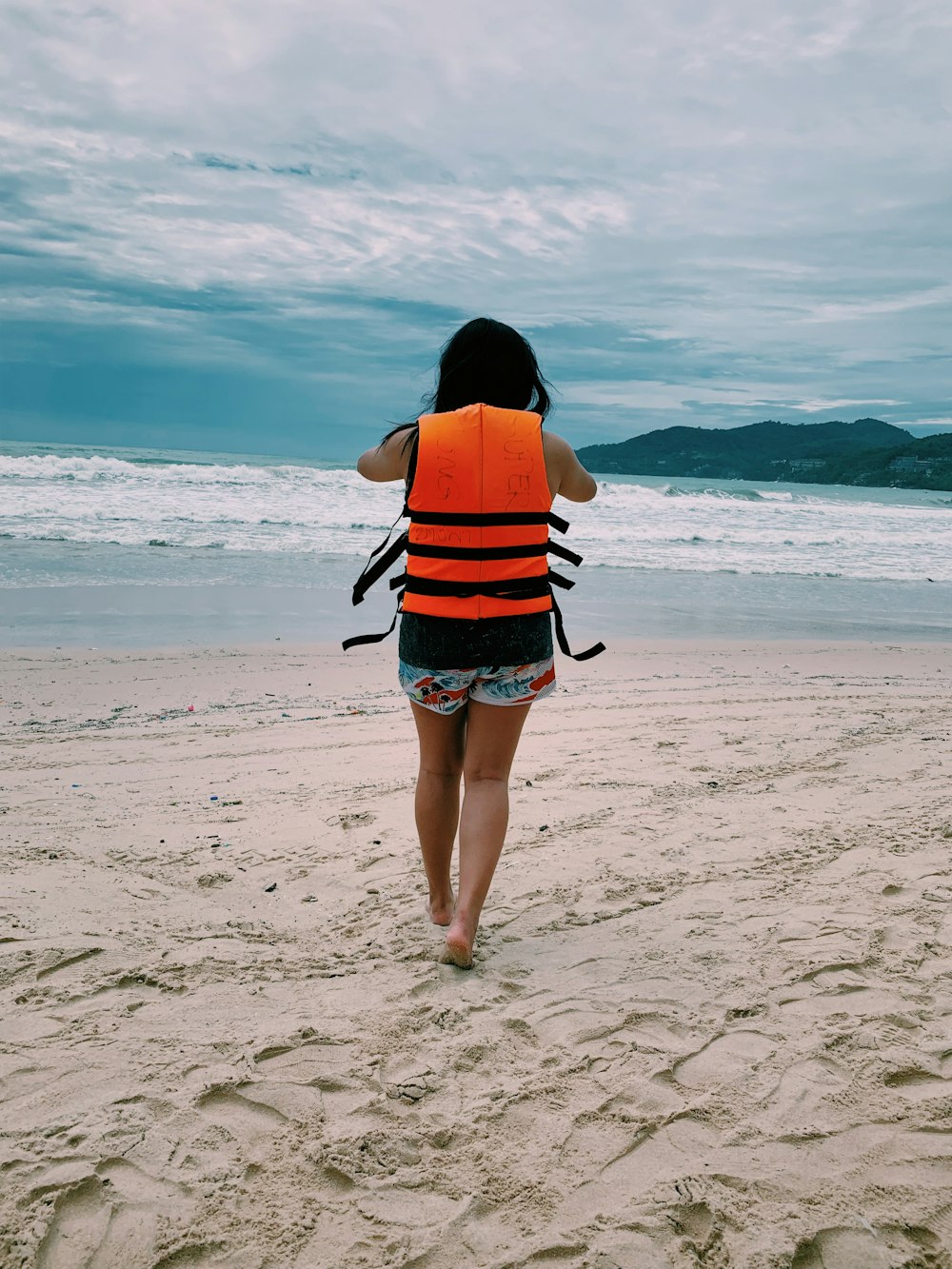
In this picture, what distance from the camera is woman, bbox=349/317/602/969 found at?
2592 millimetres

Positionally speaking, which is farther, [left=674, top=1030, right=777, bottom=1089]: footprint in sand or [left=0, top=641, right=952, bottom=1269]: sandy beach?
[left=674, top=1030, right=777, bottom=1089]: footprint in sand

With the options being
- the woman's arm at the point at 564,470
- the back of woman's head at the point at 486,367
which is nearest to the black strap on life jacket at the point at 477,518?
the woman's arm at the point at 564,470

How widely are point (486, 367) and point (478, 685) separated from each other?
956mm

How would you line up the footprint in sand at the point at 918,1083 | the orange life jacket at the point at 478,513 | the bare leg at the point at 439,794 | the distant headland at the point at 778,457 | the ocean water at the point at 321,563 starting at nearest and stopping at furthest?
1. the footprint in sand at the point at 918,1083
2. the orange life jacket at the point at 478,513
3. the bare leg at the point at 439,794
4. the ocean water at the point at 321,563
5. the distant headland at the point at 778,457

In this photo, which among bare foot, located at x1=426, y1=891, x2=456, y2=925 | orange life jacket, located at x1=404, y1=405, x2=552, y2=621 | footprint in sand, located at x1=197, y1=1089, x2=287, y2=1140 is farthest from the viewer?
bare foot, located at x1=426, y1=891, x2=456, y2=925

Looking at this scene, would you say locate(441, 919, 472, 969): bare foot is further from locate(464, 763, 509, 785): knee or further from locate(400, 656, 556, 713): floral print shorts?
locate(400, 656, 556, 713): floral print shorts

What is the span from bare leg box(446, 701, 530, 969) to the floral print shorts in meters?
0.04

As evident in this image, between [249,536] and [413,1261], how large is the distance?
1557cm

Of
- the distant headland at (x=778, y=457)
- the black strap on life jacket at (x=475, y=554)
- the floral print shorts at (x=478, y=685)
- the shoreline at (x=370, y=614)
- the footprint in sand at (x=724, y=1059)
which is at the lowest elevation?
the footprint in sand at (x=724, y=1059)

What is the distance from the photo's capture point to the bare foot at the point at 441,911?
119 inches

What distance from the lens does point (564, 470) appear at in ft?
9.02

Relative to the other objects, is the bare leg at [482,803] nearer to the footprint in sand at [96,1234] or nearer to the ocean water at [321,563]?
the footprint in sand at [96,1234]

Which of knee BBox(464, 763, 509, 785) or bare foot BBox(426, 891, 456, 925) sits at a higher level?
knee BBox(464, 763, 509, 785)

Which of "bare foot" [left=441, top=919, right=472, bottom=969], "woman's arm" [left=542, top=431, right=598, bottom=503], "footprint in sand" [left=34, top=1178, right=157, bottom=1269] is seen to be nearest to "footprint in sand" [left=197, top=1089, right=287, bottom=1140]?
"footprint in sand" [left=34, top=1178, right=157, bottom=1269]
